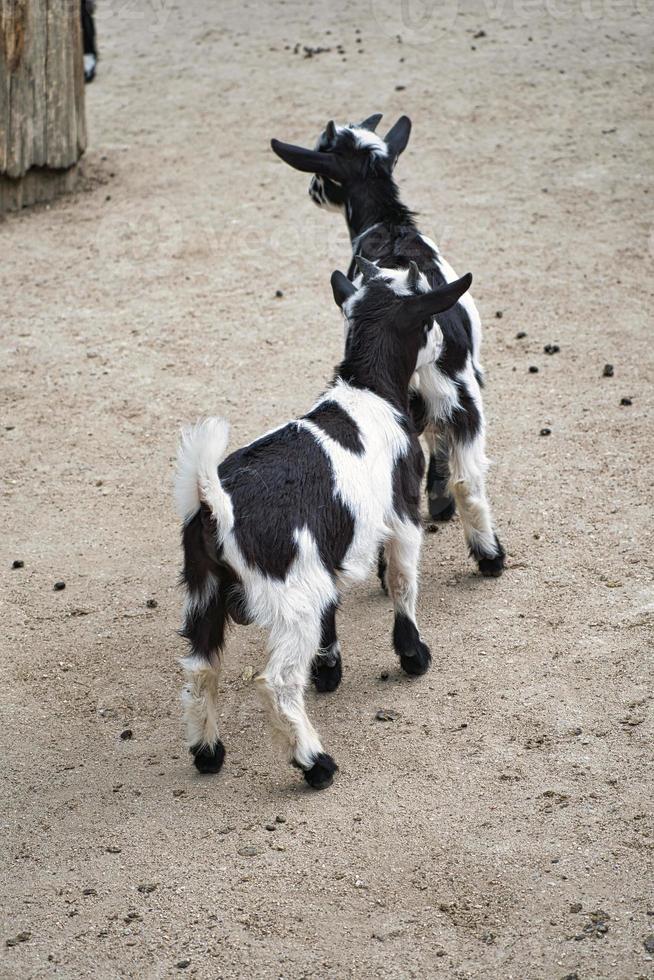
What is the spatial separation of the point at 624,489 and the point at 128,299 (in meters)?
3.69

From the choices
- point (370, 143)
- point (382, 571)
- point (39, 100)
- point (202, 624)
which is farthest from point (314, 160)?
point (39, 100)

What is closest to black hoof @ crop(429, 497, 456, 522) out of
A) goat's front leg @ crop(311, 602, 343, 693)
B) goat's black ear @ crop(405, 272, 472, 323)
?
goat's front leg @ crop(311, 602, 343, 693)

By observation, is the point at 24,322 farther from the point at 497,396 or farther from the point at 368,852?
the point at 368,852

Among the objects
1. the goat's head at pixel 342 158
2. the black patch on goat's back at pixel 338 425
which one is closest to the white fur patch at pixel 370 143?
the goat's head at pixel 342 158

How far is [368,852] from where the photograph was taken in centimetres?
363

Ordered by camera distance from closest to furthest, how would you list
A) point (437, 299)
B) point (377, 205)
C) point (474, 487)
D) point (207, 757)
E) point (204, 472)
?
point (204, 472), point (207, 757), point (437, 299), point (474, 487), point (377, 205)

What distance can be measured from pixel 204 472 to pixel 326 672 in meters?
1.19

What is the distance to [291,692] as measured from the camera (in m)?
3.78

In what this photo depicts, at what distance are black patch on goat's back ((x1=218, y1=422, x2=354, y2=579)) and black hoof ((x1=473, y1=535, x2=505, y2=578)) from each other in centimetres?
122

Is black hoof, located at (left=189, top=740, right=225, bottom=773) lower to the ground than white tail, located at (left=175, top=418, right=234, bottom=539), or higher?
lower

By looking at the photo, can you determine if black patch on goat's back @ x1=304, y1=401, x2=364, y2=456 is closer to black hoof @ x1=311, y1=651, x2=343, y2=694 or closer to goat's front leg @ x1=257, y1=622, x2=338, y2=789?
goat's front leg @ x1=257, y1=622, x2=338, y2=789

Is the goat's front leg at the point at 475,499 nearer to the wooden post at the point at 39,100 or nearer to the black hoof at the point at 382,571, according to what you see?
the black hoof at the point at 382,571

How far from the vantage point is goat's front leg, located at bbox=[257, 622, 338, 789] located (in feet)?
12.3

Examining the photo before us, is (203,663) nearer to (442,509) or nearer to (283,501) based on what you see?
(283,501)
